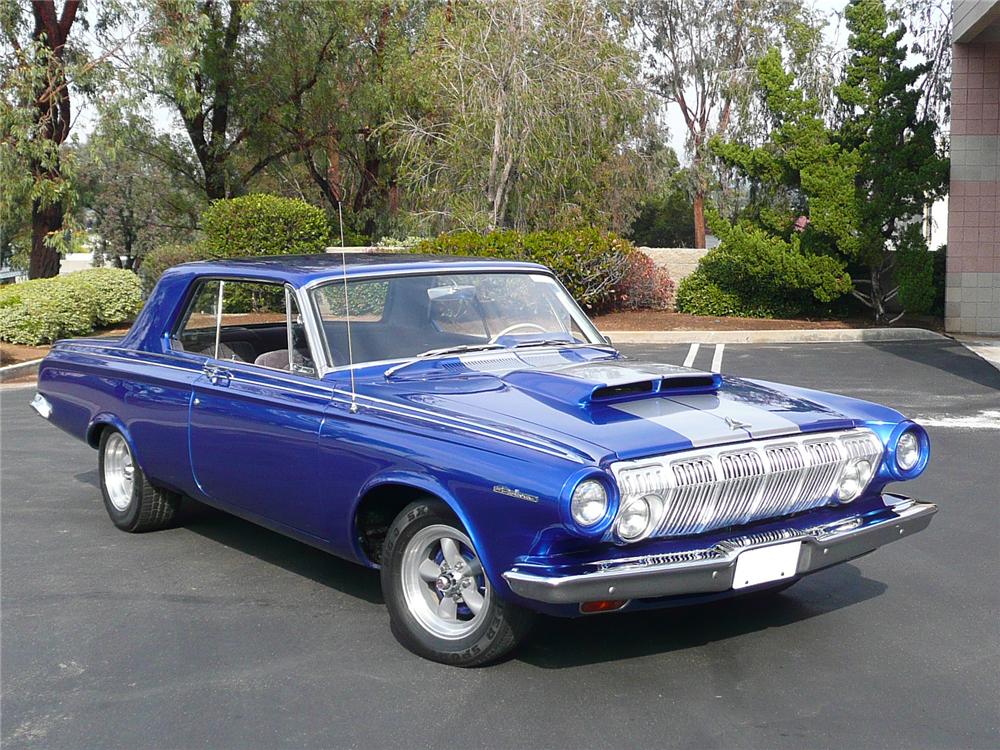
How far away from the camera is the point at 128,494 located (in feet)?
22.2

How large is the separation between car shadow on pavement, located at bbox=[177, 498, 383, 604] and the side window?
1082 millimetres

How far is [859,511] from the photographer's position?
479 centimetres

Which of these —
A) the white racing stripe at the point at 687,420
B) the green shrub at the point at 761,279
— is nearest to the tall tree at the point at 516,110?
the green shrub at the point at 761,279

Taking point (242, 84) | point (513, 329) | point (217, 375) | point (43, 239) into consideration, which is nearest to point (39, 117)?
point (43, 239)

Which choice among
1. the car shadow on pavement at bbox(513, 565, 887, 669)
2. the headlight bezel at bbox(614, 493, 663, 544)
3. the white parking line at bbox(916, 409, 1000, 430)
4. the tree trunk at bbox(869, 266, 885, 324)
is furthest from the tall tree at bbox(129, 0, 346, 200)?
the headlight bezel at bbox(614, 493, 663, 544)

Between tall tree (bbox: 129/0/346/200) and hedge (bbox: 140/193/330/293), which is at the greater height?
tall tree (bbox: 129/0/346/200)

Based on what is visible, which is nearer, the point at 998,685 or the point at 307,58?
the point at 998,685

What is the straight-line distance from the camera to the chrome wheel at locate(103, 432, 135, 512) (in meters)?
6.70

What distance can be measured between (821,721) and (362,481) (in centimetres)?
197

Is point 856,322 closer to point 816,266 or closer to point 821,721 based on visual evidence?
point 816,266

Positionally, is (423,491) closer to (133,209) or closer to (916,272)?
(916,272)

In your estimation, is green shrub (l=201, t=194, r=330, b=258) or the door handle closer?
the door handle

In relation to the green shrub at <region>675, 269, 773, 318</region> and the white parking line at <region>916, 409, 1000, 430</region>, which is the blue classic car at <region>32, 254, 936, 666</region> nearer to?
the white parking line at <region>916, 409, 1000, 430</region>

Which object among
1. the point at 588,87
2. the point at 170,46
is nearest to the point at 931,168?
the point at 588,87
